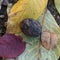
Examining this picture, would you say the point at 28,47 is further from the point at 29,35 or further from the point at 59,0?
the point at 59,0

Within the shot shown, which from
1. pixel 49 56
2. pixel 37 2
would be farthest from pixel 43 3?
pixel 49 56

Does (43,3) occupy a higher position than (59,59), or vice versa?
(43,3)

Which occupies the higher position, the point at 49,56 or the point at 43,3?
the point at 43,3

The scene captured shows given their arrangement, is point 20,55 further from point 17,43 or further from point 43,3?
point 43,3

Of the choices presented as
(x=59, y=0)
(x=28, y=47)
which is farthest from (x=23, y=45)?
(x=59, y=0)

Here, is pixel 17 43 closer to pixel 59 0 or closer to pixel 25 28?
pixel 25 28

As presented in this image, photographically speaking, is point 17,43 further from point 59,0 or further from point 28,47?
point 59,0

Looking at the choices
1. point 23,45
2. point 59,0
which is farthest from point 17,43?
point 59,0
